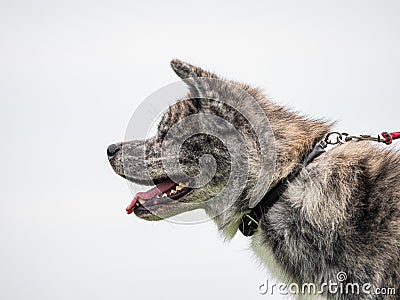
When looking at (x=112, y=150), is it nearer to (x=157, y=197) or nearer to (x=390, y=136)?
(x=157, y=197)

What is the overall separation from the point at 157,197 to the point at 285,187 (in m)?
1.23

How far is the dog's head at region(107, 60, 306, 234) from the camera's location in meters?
5.52

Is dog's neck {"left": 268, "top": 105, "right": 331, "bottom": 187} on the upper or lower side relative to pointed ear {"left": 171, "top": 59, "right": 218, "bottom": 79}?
lower

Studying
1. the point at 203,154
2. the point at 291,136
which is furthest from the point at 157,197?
the point at 291,136

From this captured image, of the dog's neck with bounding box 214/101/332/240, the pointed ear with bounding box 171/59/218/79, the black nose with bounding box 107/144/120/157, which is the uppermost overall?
the pointed ear with bounding box 171/59/218/79

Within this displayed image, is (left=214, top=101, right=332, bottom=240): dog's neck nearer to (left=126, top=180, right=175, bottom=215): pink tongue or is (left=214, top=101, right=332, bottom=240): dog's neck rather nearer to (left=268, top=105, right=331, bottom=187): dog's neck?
(left=268, top=105, right=331, bottom=187): dog's neck

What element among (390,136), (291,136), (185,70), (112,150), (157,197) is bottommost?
(390,136)

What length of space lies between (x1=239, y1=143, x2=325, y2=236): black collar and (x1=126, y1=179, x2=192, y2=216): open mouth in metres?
0.63

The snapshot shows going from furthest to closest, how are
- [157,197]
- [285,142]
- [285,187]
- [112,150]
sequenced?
[112,150]
[157,197]
[285,142]
[285,187]

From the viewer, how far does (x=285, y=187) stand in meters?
5.45

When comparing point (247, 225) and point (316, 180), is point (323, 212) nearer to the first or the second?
point (316, 180)

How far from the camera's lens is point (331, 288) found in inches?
208

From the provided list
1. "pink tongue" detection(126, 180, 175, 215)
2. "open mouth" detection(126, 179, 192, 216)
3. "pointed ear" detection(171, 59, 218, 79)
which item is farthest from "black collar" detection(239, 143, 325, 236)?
"pointed ear" detection(171, 59, 218, 79)

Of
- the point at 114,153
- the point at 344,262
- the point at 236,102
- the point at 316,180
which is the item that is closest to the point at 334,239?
the point at 344,262
